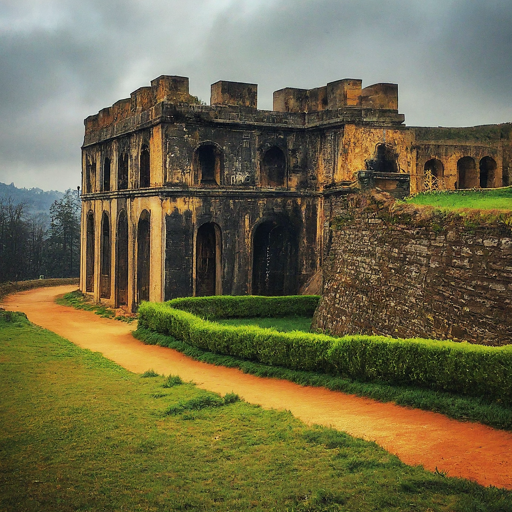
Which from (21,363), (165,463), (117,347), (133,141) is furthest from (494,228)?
(133,141)

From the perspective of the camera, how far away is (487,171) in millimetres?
28984

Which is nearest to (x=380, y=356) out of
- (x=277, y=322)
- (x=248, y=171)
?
(x=277, y=322)

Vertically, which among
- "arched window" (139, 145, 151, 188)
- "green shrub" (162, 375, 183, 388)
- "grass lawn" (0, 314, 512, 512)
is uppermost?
"arched window" (139, 145, 151, 188)

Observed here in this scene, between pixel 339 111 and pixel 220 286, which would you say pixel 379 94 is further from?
pixel 220 286

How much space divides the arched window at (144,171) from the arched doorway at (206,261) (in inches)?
122

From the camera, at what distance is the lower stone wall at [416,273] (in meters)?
9.78

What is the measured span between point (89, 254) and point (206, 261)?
10062 mm

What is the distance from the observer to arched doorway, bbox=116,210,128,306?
94.1ft

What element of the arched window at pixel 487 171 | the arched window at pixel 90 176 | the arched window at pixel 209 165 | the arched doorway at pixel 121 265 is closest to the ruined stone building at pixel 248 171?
the arched window at pixel 209 165

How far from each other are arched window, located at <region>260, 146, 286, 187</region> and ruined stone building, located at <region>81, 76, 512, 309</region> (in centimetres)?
4

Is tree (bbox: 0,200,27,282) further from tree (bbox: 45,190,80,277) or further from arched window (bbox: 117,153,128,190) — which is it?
arched window (bbox: 117,153,128,190)

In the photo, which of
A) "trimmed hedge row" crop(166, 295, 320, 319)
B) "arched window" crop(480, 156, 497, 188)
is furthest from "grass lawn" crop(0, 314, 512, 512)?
"arched window" crop(480, 156, 497, 188)

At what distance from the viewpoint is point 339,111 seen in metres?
24.8

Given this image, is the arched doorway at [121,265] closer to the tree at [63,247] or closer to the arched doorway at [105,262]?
the arched doorway at [105,262]
